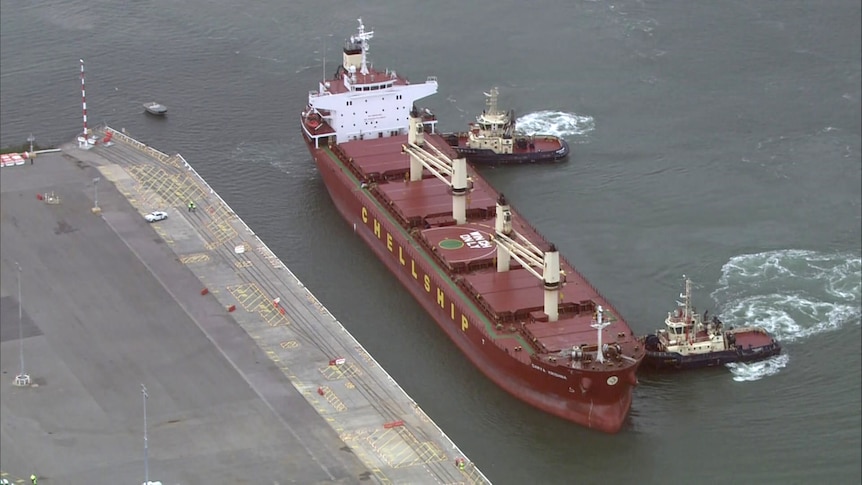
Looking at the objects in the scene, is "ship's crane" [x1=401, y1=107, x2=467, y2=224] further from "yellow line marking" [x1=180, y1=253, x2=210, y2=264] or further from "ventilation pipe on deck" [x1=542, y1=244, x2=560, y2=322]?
"yellow line marking" [x1=180, y1=253, x2=210, y2=264]

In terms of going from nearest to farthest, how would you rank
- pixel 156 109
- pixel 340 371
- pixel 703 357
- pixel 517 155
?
pixel 340 371
pixel 703 357
pixel 517 155
pixel 156 109

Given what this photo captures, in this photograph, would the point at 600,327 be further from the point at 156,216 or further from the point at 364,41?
the point at 364,41

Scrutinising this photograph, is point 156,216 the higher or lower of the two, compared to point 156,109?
lower

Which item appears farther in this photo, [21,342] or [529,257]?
[21,342]

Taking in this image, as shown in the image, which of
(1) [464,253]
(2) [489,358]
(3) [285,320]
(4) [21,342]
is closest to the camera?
(2) [489,358]

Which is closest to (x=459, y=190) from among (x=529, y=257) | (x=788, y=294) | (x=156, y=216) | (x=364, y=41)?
(x=529, y=257)

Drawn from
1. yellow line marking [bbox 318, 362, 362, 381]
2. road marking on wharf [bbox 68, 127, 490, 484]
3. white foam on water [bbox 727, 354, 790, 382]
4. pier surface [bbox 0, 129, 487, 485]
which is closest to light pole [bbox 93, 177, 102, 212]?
pier surface [bbox 0, 129, 487, 485]

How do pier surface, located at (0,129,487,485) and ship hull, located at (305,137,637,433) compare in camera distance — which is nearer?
pier surface, located at (0,129,487,485)

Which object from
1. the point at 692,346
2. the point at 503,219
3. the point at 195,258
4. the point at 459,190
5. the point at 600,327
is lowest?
the point at 692,346
